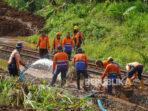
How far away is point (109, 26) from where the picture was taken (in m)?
16.8

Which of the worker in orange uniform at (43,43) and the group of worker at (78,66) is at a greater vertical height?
the worker in orange uniform at (43,43)

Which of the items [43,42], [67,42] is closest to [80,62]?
[67,42]

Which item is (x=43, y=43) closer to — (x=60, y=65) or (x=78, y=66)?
(x=60, y=65)

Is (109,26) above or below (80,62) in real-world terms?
above

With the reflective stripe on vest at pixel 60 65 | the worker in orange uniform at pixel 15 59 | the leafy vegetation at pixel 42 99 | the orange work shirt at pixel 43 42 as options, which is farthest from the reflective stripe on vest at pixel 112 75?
the orange work shirt at pixel 43 42

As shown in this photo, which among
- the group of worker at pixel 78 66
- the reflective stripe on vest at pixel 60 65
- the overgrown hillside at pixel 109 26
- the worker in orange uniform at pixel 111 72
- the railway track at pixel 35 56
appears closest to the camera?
the worker in orange uniform at pixel 111 72

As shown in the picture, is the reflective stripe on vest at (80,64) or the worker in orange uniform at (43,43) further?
the worker in orange uniform at (43,43)

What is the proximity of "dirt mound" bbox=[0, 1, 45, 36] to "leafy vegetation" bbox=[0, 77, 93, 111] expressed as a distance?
18993mm

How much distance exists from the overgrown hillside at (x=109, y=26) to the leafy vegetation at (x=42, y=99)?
8078mm

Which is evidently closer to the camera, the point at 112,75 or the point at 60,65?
the point at 112,75

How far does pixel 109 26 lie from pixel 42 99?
12.9m

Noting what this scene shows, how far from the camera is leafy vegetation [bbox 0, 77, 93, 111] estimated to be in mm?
4219

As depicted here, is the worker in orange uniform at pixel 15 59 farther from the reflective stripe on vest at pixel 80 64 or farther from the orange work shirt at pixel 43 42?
the orange work shirt at pixel 43 42

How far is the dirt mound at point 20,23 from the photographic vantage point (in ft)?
79.3
